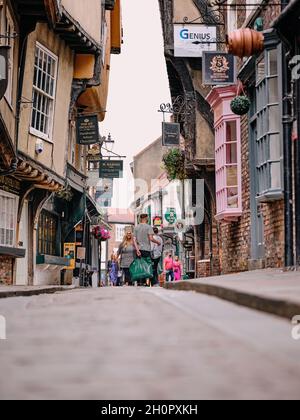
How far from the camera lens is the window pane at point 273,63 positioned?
1359 cm

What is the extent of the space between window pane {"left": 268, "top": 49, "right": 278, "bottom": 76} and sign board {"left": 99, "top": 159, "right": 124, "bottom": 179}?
59.7 feet

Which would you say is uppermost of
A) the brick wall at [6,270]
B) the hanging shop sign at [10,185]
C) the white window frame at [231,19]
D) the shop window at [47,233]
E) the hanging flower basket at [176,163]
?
the white window frame at [231,19]

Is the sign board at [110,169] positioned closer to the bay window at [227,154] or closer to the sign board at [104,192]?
the sign board at [104,192]

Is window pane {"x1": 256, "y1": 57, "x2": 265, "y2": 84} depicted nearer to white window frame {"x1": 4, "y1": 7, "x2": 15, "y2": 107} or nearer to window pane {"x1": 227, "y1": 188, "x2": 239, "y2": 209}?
window pane {"x1": 227, "y1": 188, "x2": 239, "y2": 209}

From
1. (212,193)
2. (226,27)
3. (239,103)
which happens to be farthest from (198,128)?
(239,103)

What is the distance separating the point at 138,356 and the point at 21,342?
819mm

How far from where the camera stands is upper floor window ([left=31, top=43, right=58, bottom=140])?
58.6ft

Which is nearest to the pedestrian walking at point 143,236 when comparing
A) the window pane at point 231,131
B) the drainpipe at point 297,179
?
the window pane at point 231,131

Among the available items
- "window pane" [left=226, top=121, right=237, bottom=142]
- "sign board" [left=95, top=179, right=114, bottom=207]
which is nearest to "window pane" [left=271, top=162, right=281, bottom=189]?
"window pane" [left=226, top=121, right=237, bottom=142]

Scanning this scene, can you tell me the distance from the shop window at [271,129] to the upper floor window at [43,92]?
575 centimetres

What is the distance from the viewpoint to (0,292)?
870cm

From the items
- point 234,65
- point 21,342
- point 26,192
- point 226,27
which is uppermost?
point 226,27

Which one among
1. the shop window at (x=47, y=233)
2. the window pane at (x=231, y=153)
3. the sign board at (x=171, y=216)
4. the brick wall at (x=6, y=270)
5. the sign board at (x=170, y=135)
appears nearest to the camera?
the brick wall at (x=6, y=270)

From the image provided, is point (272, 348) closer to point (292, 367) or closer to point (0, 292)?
point (292, 367)
